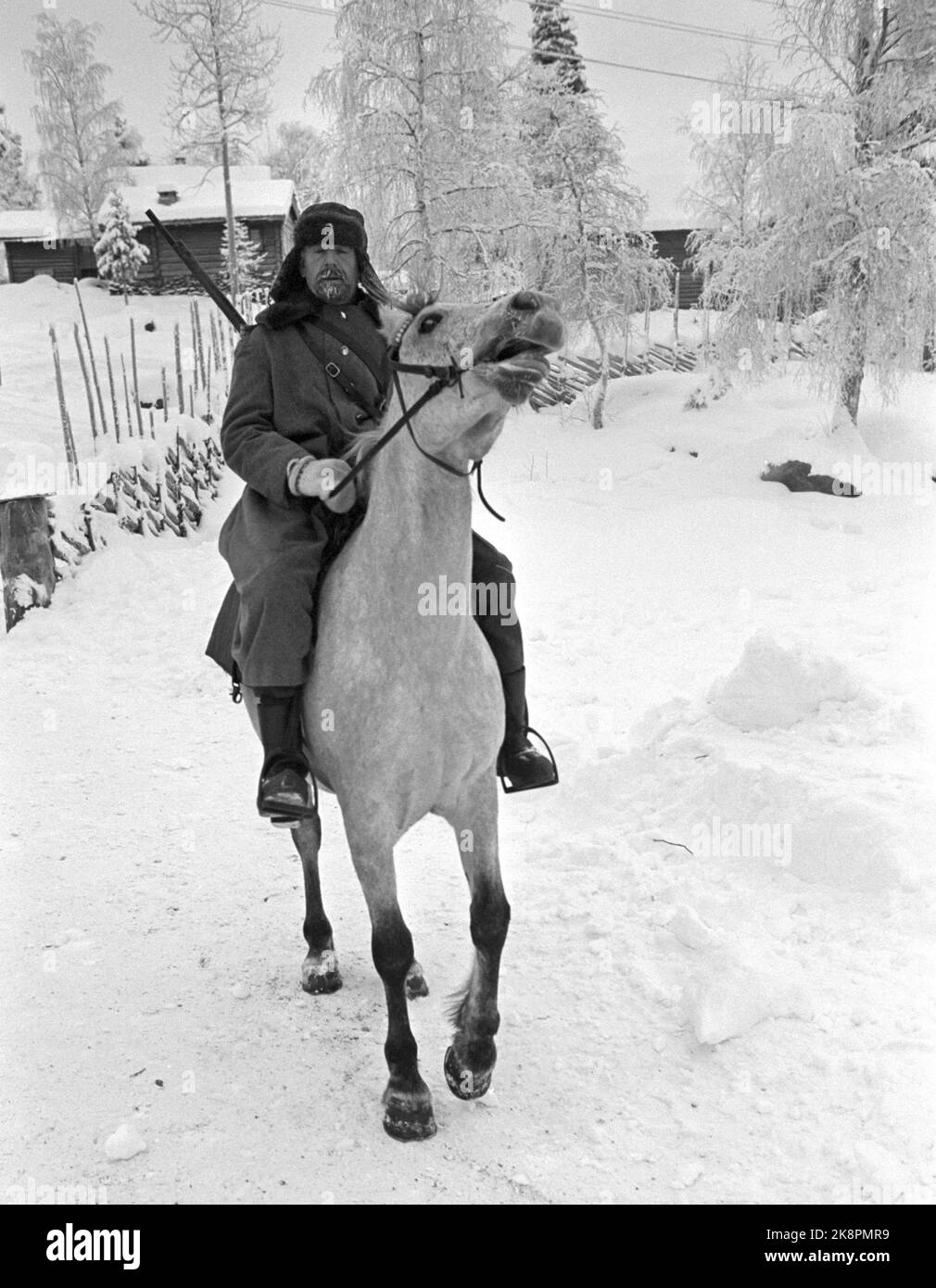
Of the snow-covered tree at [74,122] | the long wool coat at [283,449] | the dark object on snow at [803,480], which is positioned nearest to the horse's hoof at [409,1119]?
the long wool coat at [283,449]

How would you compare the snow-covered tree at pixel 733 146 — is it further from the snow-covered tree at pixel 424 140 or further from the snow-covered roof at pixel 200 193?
the snow-covered roof at pixel 200 193

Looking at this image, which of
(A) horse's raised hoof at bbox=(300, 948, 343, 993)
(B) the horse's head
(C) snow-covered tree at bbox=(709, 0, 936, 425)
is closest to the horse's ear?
(B) the horse's head

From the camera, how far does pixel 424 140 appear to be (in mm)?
16578

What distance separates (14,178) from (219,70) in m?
→ 34.3

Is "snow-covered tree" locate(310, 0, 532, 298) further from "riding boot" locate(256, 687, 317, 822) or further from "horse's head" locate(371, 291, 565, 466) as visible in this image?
"horse's head" locate(371, 291, 565, 466)

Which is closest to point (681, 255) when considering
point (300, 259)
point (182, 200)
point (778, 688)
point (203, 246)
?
point (203, 246)

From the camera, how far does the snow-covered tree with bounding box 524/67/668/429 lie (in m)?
19.4

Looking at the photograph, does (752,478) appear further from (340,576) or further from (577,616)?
(340,576)

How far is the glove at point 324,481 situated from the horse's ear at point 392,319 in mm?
426

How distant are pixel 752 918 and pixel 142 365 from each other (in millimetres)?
17748

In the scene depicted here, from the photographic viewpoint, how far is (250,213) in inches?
1270

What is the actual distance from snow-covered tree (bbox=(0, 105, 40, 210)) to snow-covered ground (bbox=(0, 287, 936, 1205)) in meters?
47.3

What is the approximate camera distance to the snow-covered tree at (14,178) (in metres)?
44.1
